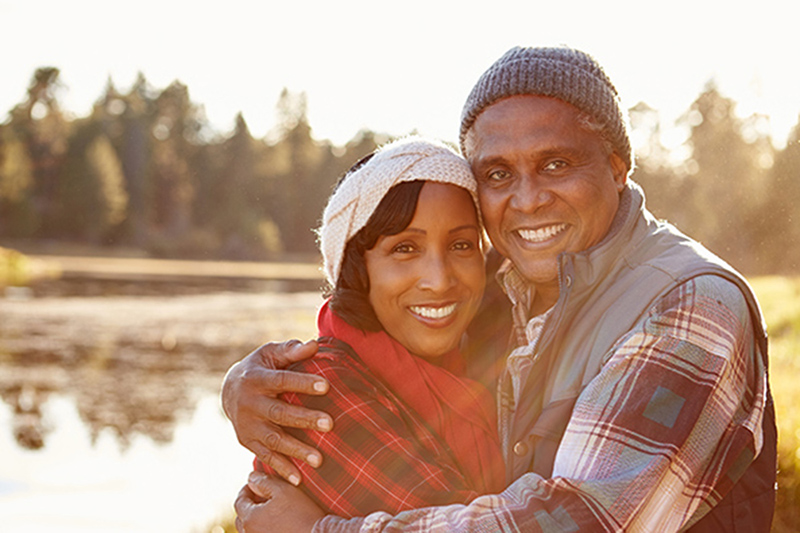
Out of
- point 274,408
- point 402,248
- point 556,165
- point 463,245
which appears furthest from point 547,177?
point 274,408

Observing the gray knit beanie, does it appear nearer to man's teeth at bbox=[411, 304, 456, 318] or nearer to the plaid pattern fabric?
man's teeth at bbox=[411, 304, 456, 318]

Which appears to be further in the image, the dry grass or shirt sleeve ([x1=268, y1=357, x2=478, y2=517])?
the dry grass

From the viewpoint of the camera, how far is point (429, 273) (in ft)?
8.95

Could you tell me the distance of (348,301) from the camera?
274cm

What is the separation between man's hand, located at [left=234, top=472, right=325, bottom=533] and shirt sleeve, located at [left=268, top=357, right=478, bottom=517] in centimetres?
5

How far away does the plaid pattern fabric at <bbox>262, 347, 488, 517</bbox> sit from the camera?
2199 mm

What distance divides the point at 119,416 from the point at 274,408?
10.6 metres

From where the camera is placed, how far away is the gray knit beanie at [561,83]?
2555mm

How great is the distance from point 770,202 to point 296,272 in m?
31.5

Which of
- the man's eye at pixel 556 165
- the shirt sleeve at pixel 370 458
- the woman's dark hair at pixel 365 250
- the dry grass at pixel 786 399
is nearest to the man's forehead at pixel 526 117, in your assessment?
the man's eye at pixel 556 165

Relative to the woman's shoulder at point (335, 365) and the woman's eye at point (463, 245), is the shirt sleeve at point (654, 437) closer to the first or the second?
the woman's shoulder at point (335, 365)

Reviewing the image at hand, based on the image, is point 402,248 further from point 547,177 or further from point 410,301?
point 547,177

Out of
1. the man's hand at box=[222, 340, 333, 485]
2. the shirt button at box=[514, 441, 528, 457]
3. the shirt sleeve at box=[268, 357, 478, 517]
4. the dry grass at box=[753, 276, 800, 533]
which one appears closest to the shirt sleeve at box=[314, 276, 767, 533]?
the shirt sleeve at box=[268, 357, 478, 517]

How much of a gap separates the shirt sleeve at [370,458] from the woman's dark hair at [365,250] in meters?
0.32
